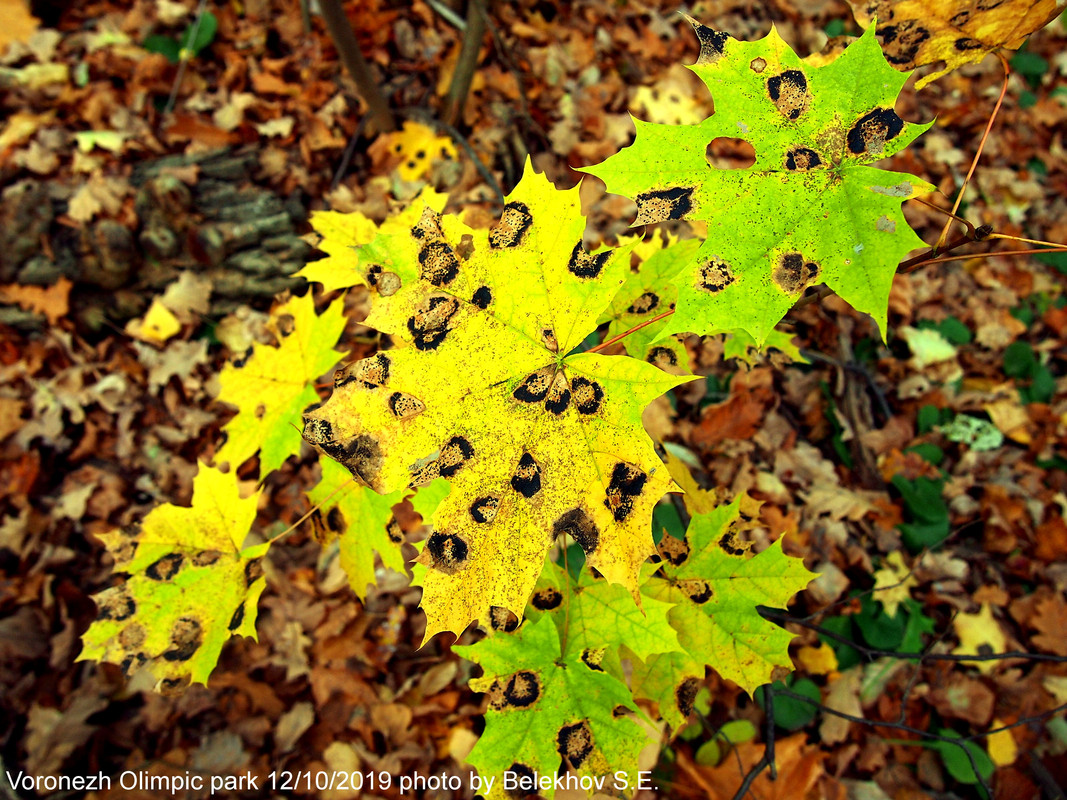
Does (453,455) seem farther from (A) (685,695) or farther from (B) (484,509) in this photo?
(A) (685,695)

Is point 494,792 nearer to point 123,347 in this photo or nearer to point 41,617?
point 41,617

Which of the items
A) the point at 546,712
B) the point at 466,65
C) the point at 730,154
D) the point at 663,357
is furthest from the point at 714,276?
the point at 730,154

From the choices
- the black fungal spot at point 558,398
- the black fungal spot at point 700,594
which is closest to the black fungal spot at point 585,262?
the black fungal spot at point 558,398

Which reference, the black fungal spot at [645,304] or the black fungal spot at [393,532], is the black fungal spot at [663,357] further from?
→ the black fungal spot at [393,532]

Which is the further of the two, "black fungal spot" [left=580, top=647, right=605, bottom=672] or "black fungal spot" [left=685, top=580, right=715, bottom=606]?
"black fungal spot" [left=685, top=580, right=715, bottom=606]

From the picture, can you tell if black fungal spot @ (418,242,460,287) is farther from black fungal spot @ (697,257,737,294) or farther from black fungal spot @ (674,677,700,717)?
black fungal spot @ (674,677,700,717)

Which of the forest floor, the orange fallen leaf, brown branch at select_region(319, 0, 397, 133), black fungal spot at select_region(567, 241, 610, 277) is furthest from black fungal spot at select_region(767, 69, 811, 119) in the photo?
the orange fallen leaf
